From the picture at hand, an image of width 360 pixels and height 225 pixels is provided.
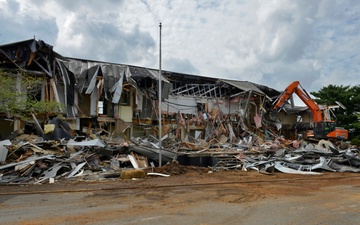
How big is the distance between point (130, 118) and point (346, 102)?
2629 centimetres

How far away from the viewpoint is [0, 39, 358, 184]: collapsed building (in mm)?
13859

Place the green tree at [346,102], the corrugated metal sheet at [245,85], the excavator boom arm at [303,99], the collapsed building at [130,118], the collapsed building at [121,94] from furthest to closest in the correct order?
1. the green tree at [346,102]
2. the corrugated metal sheet at [245,85]
3. the excavator boom arm at [303,99]
4. the collapsed building at [121,94]
5. the collapsed building at [130,118]

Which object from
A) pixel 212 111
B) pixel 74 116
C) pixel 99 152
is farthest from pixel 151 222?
pixel 212 111

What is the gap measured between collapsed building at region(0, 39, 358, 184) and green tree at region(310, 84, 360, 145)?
18.4 ft

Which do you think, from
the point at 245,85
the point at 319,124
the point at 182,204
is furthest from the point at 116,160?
the point at 245,85

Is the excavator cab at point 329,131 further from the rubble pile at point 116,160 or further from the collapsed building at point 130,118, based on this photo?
the rubble pile at point 116,160

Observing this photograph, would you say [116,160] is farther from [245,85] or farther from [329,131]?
[245,85]

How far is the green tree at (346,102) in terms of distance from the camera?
3369cm

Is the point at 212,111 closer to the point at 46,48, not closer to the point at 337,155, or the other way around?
the point at 337,155

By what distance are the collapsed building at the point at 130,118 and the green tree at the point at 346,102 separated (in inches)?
221

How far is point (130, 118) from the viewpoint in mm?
21922

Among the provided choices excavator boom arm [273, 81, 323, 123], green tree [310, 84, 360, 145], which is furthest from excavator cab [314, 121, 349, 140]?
green tree [310, 84, 360, 145]

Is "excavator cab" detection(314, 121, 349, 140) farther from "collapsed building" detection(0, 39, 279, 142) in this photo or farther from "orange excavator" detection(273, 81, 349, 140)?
"collapsed building" detection(0, 39, 279, 142)

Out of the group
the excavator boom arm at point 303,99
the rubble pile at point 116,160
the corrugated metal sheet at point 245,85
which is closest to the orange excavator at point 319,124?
the excavator boom arm at point 303,99
